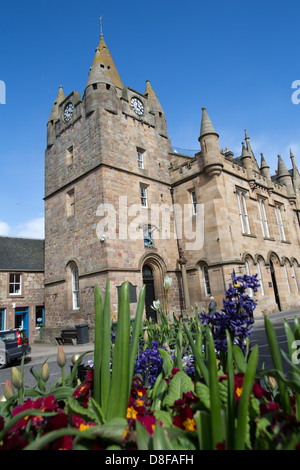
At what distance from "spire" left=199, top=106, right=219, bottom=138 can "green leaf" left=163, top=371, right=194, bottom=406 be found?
17.3 metres

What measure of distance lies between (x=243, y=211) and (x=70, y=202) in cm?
1133

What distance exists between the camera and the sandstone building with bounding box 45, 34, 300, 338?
52.1 ft

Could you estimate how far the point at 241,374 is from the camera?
1552 mm

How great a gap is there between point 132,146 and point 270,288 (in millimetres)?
12734

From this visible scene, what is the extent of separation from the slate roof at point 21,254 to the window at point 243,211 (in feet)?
48.0

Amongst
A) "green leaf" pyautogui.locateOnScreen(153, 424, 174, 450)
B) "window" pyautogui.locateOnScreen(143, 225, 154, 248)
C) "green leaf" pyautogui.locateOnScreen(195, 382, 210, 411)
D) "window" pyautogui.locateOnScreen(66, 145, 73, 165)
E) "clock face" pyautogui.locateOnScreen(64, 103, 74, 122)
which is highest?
"clock face" pyautogui.locateOnScreen(64, 103, 74, 122)

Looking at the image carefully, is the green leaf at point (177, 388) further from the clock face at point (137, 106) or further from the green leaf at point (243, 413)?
the clock face at point (137, 106)

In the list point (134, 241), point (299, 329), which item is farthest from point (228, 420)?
point (134, 241)

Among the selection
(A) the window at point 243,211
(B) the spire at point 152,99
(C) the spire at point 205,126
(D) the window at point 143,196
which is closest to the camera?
(C) the spire at point 205,126

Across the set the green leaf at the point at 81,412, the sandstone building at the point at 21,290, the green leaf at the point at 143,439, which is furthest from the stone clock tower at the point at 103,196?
the green leaf at the point at 143,439

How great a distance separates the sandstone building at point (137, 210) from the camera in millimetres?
15867

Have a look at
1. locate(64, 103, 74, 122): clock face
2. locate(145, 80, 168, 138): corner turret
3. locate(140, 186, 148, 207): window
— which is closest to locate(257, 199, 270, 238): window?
locate(145, 80, 168, 138): corner turret

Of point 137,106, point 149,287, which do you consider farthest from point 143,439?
point 137,106

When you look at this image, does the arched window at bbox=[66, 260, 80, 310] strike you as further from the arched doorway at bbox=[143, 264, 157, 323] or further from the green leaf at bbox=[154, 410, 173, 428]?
the green leaf at bbox=[154, 410, 173, 428]
